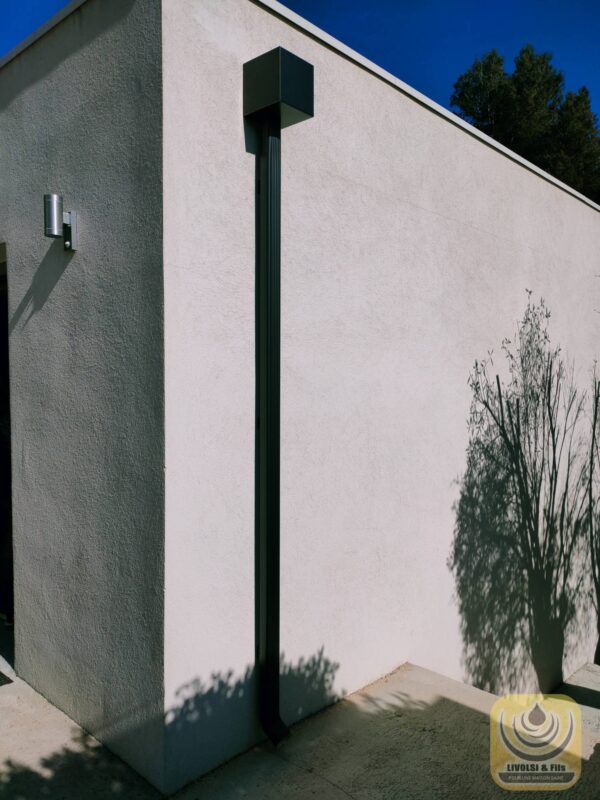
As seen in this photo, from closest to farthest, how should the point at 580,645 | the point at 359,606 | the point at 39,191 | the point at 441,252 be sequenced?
the point at 39,191
the point at 359,606
the point at 441,252
the point at 580,645

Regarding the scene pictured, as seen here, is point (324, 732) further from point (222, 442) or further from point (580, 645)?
point (580, 645)

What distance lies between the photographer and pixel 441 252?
5520 mm

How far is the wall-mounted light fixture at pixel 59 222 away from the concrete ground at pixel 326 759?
301 centimetres

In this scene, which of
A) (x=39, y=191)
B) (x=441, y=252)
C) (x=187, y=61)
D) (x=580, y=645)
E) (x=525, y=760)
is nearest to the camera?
(x=187, y=61)

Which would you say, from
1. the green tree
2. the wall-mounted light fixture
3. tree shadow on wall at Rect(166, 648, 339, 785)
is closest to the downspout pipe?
tree shadow on wall at Rect(166, 648, 339, 785)

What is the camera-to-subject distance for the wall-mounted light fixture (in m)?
3.83

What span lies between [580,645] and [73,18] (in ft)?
30.9

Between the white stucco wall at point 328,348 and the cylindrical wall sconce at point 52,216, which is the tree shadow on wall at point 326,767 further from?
the cylindrical wall sconce at point 52,216

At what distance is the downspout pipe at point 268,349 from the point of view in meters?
3.66

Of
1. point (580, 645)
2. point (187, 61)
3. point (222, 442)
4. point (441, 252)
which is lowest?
point (580, 645)

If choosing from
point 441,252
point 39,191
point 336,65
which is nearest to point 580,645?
point 441,252

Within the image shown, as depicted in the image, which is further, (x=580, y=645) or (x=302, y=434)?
(x=580, y=645)
